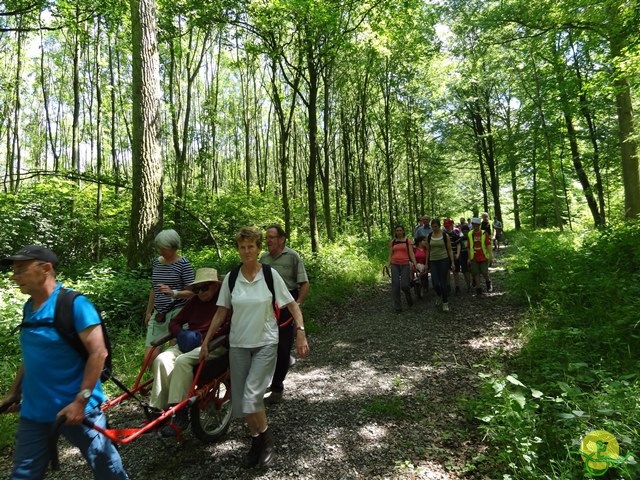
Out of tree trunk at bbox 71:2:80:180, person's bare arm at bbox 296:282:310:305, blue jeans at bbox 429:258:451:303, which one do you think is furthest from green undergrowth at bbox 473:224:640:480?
tree trunk at bbox 71:2:80:180

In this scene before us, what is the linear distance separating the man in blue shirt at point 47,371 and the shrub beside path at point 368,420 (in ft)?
4.26

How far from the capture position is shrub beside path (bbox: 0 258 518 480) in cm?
322

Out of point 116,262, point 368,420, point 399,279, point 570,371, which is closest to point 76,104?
point 116,262

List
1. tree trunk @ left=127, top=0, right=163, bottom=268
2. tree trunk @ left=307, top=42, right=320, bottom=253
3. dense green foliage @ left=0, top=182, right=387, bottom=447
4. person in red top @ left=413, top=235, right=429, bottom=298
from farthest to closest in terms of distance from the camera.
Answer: tree trunk @ left=307, top=42, right=320, bottom=253 → person in red top @ left=413, top=235, right=429, bottom=298 → tree trunk @ left=127, top=0, right=163, bottom=268 → dense green foliage @ left=0, top=182, right=387, bottom=447

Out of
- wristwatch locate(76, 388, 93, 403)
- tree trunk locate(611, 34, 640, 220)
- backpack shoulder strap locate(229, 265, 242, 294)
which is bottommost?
wristwatch locate(76, 388, 93, 403)

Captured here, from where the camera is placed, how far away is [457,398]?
13.9 ft

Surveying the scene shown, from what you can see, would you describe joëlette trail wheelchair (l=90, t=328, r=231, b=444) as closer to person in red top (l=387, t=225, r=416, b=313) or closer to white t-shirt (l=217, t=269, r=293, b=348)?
white t-shirt (l=217, t=269, r=293, b=348)

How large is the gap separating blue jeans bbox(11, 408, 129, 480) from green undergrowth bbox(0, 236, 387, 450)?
6.44 feet

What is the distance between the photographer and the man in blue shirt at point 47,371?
7.08ft

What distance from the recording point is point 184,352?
3.55m

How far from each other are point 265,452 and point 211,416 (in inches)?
31.6

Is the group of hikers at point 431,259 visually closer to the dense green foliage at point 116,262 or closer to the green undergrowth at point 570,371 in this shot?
the green undergrowth at point 570,371

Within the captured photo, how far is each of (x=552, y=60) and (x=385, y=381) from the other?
17.3 metres

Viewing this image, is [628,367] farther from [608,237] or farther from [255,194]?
[255,194]
